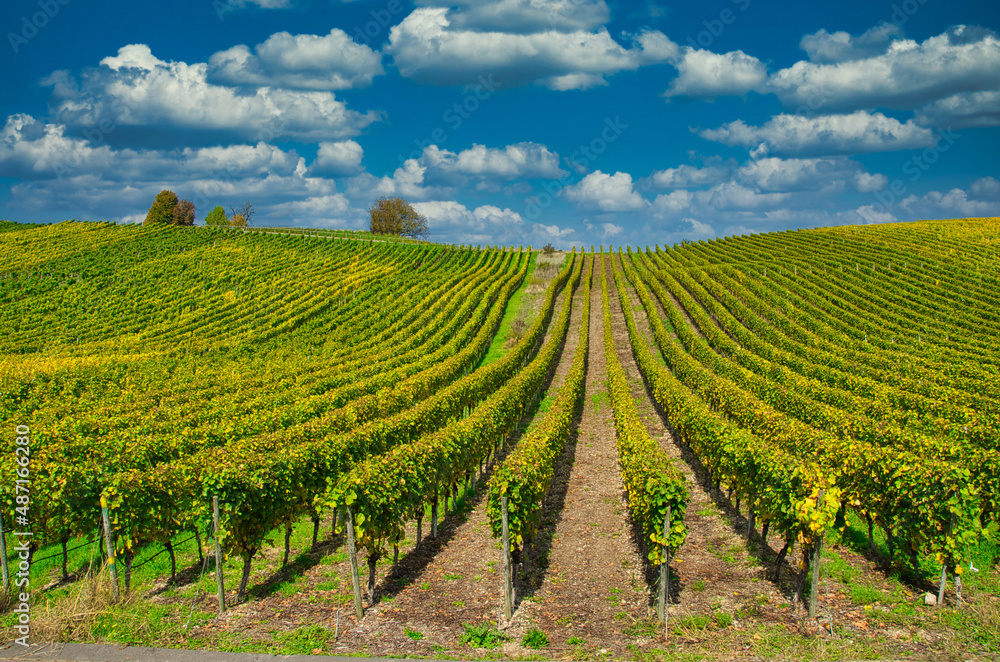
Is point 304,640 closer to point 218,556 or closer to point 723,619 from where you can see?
point 218,556

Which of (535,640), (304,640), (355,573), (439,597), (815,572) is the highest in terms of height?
(815,572)

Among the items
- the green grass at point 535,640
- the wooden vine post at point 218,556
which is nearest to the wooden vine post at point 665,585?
the green grass at point 535,640

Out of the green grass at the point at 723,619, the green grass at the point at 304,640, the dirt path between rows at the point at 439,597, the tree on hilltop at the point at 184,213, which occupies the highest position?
the tree on hilltop at the point at 184,213

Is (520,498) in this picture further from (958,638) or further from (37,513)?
(37,513)

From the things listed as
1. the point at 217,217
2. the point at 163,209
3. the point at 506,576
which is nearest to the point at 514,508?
the point at 506,576

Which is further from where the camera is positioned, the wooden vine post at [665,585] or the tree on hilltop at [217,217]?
the tree on hilltop at [217,217]

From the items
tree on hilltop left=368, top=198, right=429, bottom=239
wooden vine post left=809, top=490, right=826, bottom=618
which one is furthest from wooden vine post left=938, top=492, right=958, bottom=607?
tree on hilltop left=368, top=198, right=429, bottom=239

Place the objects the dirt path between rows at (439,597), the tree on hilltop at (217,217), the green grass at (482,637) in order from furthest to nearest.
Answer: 1. the tree on hilltop at (217,217)
2. the dirt path between rows at (439,597)
3. the green grass at (482,637)

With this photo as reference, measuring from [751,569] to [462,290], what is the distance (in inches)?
2306

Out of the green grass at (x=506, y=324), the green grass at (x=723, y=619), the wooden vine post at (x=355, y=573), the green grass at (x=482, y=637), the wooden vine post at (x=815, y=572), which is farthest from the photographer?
the green grass at (x=506, y=324)

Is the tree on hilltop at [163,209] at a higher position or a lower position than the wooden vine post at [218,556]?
higher

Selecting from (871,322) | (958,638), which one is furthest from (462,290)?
(958,638)

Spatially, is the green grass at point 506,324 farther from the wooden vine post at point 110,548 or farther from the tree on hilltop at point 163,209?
the tree on hilltop at point 163,209

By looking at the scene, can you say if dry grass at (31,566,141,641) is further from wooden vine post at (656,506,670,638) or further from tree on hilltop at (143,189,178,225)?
tree on hilltop at (143,189,178,225)
